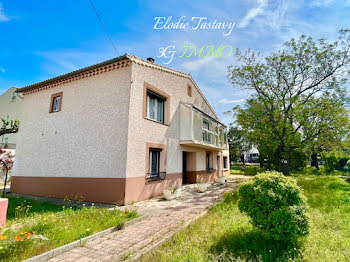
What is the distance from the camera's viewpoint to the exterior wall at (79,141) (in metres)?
8.40

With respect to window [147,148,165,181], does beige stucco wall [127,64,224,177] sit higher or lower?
higher

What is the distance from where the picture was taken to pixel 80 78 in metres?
10.2

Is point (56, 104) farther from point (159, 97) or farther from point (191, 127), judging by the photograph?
point (191, 127)

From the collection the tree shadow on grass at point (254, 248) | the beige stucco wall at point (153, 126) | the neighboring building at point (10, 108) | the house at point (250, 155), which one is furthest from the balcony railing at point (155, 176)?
the house at point (250, 155)

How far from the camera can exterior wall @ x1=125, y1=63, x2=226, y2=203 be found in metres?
8.35

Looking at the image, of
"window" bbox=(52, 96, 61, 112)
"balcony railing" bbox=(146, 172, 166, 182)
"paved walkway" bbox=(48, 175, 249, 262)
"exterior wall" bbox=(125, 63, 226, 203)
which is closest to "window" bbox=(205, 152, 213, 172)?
"exterior wall" bbox=(125, 63, 226, 203)

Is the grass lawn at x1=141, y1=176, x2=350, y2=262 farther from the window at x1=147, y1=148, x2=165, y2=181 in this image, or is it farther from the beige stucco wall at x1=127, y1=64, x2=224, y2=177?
the window at x1=147, y1=148, x2=165, y2=181

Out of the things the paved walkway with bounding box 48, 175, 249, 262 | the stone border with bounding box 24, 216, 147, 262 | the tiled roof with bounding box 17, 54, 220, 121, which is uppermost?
the tiled roof with bounding box 17, 54, 220, 121

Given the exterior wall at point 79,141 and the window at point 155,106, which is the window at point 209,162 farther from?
the exterior wall at point 79,141

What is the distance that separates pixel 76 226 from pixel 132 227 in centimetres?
148

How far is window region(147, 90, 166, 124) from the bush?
7006 mm

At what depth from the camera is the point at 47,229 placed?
4703mm

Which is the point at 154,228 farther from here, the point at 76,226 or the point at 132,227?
the point at 76,226

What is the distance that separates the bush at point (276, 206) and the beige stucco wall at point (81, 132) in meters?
5.36
